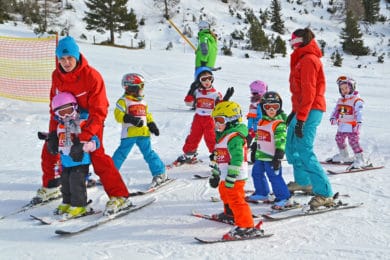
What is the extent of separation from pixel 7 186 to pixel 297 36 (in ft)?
14.9

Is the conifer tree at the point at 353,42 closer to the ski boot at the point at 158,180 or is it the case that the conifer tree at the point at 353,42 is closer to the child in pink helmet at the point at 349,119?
the child in pink helmet at the point at 349,119

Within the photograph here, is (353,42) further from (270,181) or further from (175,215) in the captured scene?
(175,215)

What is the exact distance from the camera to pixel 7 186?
263 inches

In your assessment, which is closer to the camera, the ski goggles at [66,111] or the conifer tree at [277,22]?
the ski goggles at [66,111]

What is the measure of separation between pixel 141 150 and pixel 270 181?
1960mm

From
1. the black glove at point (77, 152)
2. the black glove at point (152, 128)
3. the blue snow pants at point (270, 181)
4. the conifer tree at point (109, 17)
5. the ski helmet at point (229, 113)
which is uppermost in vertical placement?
the conifer tree at point (109, 17)

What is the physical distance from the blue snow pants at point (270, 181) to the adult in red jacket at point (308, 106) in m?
0.32

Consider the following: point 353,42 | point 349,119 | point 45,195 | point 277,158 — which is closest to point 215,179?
point 277,158

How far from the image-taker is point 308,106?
5.18 metres

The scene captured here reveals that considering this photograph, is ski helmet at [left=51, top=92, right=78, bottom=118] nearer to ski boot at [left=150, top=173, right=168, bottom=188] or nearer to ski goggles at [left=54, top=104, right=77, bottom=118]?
ski goggles at [left=54, top=104, right=77, bottom=118]

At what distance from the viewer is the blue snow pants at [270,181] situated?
5445mm

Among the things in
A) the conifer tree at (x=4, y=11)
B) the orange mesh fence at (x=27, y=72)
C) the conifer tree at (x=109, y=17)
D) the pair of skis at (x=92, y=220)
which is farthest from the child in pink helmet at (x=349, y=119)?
the conifer tree at (x=4, y=11)

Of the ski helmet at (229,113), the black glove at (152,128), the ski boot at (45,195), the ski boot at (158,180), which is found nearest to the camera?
the ski helmet at (229,113)

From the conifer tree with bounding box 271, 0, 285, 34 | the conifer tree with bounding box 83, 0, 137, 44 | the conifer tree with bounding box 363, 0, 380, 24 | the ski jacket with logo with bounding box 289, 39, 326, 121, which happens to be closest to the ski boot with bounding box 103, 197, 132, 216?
the ski jacket with logo with bounding box 289, 39, 326, 121
